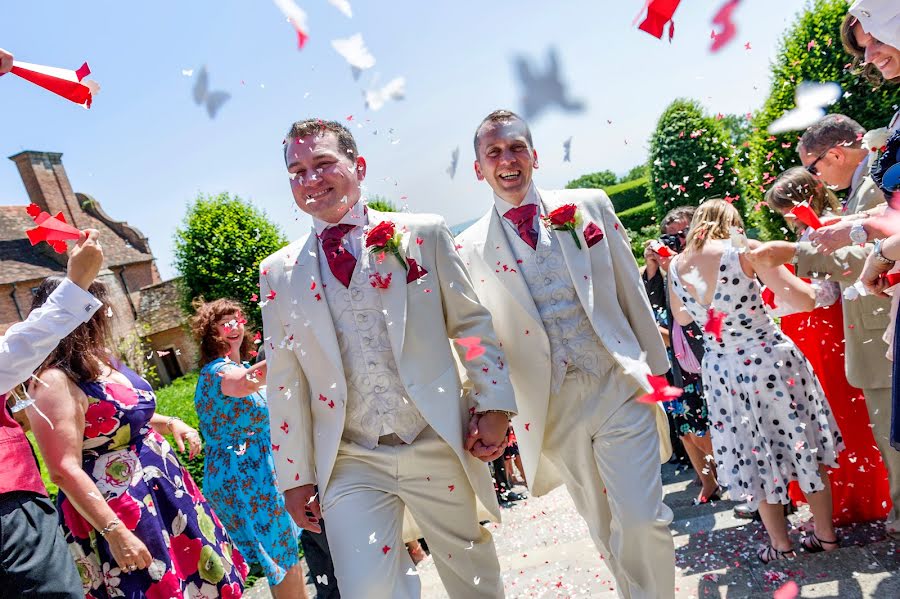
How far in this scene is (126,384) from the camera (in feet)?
11.3

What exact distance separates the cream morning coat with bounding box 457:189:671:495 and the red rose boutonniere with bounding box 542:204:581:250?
3cm

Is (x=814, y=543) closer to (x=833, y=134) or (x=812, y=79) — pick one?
(x=833, y=134)

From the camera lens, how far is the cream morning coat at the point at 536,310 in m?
3.23

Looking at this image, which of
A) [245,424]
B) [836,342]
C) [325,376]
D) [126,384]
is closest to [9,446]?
[126,384]

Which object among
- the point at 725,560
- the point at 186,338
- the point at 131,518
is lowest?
the point at 725,560

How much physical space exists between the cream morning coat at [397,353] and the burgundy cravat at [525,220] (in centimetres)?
46

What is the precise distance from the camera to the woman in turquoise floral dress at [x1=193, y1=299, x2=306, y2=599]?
4.35 meters

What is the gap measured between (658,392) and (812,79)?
10.4 meters

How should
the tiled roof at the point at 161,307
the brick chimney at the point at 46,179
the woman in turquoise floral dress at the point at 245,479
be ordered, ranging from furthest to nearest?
the tiled roof at the point at 161,307, the brick chimney at the point at 46,179, the woman in turquoise floral dress at the point at 245,479

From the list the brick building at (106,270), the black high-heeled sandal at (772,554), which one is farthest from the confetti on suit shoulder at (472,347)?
the brick building at (106,270)

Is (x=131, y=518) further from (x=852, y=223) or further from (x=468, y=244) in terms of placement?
(x=852, y=223)

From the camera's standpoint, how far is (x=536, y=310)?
10.7ft

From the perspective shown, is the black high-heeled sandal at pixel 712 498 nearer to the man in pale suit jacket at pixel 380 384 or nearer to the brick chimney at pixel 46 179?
the man in pale suit jacket at pixel 380 384

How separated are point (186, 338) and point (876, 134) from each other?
35558mm
